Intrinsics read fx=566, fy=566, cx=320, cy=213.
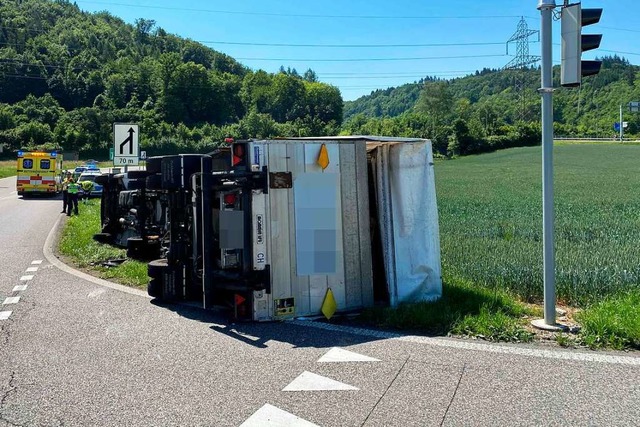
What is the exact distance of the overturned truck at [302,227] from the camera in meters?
6.31

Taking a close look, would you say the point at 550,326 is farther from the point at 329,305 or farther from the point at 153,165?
the point at 153,165

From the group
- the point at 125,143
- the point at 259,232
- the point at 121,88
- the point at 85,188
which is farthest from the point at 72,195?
the point at 121,88

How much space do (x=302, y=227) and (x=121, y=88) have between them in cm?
13496

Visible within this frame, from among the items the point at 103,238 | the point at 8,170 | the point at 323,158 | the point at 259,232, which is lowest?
the point at 103,238

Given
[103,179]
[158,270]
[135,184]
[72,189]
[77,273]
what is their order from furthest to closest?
[72,189]
[103,179]
[135,184]
[77,273]
[158,270]

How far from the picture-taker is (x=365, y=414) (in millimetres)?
3904

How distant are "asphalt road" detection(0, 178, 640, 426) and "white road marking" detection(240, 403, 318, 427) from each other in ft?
0.04

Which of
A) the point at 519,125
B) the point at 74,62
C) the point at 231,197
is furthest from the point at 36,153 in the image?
the point at 74,62

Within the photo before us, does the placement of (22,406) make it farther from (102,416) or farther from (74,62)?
(74,62)

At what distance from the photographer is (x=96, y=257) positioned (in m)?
10.9

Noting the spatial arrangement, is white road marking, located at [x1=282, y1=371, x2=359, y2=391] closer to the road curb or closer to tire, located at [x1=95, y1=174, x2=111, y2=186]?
the road curb

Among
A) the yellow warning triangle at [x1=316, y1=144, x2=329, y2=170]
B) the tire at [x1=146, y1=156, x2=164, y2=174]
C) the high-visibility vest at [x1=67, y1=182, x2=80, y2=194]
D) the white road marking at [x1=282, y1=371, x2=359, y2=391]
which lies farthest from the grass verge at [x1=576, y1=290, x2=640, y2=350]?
the high-visibility vest at [x1=67, y1=182, x2=80, y2=194]

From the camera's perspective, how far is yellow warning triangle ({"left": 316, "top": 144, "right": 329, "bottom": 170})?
6586 millimetres

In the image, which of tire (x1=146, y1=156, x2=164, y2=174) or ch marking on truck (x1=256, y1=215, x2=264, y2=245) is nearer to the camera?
ch marking on truck (x1=256, y1=215, x2=264, y2=245)
